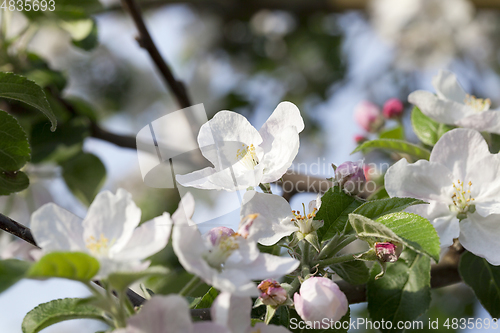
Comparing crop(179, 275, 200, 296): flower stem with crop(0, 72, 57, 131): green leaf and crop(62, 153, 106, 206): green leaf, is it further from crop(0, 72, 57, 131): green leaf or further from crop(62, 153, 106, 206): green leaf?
crop(62, 153, 106, 206): green leaf

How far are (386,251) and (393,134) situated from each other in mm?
802

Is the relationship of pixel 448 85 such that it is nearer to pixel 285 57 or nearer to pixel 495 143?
pixel 495 143

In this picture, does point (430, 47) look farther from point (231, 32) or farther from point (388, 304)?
point (388, 304)

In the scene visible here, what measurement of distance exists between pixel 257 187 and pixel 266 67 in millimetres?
2590

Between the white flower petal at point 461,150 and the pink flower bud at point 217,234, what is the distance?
0.45 metres

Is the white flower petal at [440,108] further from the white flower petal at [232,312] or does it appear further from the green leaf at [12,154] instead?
the green leaf at [12,154]

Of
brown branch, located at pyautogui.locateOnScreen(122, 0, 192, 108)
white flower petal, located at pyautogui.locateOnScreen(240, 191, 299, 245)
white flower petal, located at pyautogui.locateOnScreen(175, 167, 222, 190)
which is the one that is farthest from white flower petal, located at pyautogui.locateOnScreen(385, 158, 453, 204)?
brown branch, located at pyautogui.locateOnScreen(122, 0, 192, 108)

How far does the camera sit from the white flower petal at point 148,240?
1.95 ft

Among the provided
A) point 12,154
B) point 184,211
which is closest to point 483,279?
point 184,211

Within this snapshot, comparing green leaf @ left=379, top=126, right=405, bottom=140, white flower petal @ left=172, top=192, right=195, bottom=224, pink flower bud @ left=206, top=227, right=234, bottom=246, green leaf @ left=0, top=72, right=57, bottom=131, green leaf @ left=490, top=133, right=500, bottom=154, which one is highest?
green leaf @ left=0, top=72, right=57, bottom=131

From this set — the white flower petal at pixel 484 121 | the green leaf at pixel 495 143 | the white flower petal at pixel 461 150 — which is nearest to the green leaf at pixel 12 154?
the white flower petal at pixel 461 150

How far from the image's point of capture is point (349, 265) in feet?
2.82

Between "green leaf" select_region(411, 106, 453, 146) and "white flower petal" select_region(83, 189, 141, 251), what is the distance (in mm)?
806

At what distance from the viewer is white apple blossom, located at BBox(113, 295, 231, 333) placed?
0.54 metres
